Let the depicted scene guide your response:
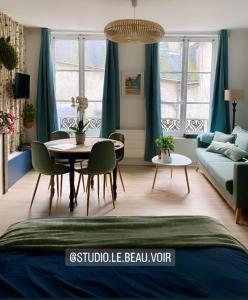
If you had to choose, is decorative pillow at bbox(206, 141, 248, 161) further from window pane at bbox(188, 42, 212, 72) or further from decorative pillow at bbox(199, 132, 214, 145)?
window pane at bbox(188, 42, 212, 72)

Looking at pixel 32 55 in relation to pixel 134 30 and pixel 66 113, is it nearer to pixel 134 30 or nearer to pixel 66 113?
pixel 66 113

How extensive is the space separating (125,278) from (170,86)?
5413 mm

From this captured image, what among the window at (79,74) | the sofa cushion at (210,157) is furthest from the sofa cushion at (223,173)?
the window at (79,74)

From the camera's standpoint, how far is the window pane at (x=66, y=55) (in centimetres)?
629

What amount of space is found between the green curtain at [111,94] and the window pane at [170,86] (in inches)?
35.7

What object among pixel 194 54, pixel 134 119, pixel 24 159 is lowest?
pixel 24 159

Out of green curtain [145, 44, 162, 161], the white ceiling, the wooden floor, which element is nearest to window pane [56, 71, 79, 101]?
the white ceiling

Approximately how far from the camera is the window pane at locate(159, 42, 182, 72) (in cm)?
625

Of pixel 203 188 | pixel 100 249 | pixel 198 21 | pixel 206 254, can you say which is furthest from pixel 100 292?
pixel 198 21

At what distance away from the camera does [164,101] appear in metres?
6.40

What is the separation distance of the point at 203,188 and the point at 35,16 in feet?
12.3

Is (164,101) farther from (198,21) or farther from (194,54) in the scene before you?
(198,21)

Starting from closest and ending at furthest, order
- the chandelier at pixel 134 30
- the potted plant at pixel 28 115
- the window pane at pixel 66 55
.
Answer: the chandelier at pixel 134 30 < the potted plant at pixel 28 115 < the window pane at pixel 66 55

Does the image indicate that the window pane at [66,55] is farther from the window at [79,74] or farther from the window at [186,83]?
the window at [186,83]
